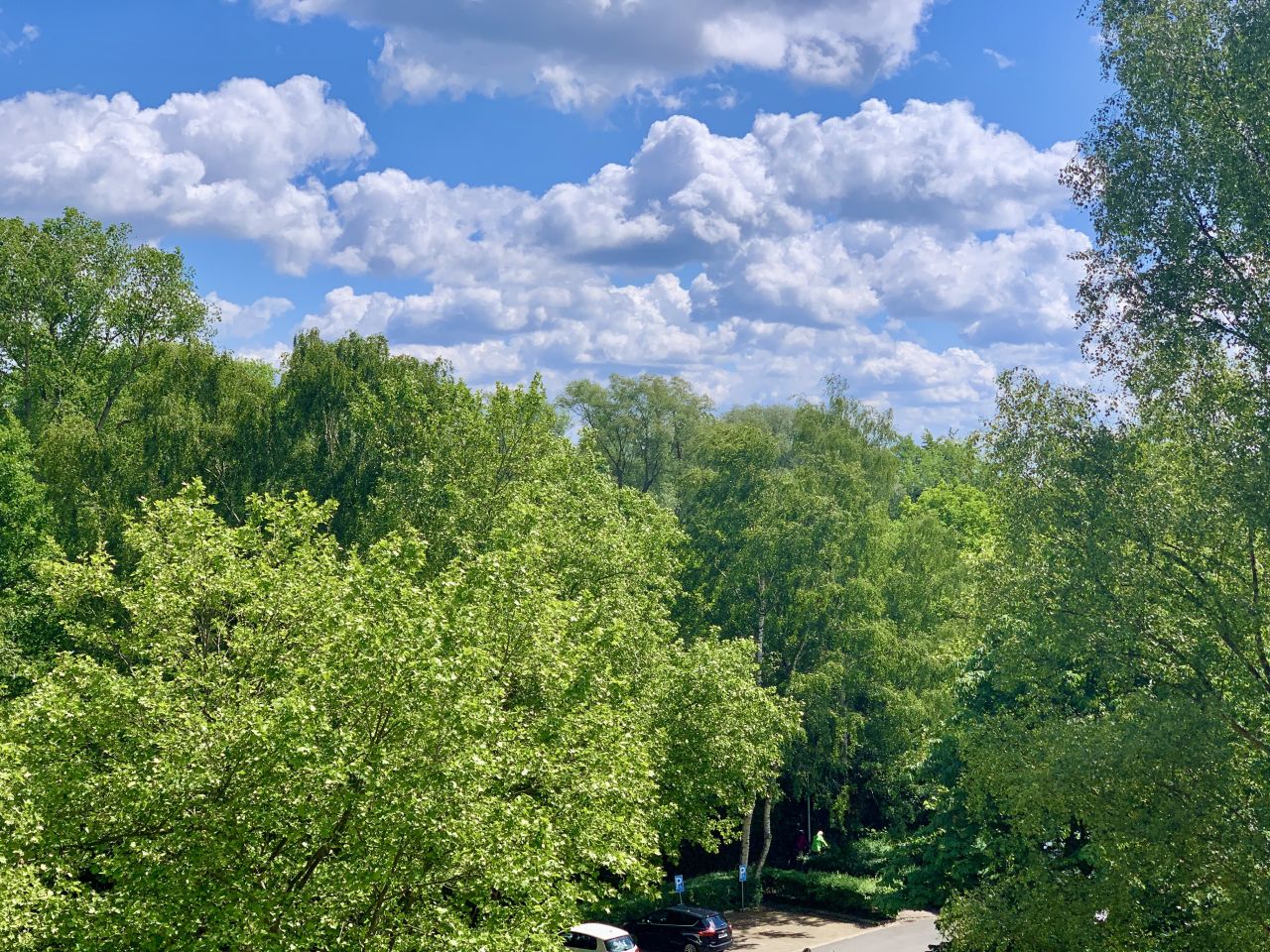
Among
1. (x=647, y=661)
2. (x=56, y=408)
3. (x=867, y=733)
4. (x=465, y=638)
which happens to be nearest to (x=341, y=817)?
(x=465, y=638)

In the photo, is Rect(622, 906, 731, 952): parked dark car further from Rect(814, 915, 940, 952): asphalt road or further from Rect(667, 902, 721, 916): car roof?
Rect(814, 915, 940, 952): asphalt road

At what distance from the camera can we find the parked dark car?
29636 millimetres

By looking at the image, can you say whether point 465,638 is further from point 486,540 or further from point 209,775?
point 486,540

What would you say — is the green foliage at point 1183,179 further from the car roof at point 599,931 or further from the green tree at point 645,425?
the green tree at point 645,425

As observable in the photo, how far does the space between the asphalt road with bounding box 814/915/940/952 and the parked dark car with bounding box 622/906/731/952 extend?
143 inches

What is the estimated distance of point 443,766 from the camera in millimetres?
13664

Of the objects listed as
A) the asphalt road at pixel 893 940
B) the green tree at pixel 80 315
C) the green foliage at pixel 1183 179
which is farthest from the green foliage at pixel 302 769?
the green tree at pixel 80 315

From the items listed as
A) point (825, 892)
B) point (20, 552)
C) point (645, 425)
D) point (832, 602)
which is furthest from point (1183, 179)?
point (645, 425)

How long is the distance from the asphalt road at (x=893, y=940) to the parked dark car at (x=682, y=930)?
3.63 metres

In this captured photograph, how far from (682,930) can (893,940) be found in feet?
24.9

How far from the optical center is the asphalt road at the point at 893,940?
3186 centimetres

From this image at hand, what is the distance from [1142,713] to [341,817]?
1182cm

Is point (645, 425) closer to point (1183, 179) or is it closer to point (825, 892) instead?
point (825, 892)

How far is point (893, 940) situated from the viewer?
109ft
